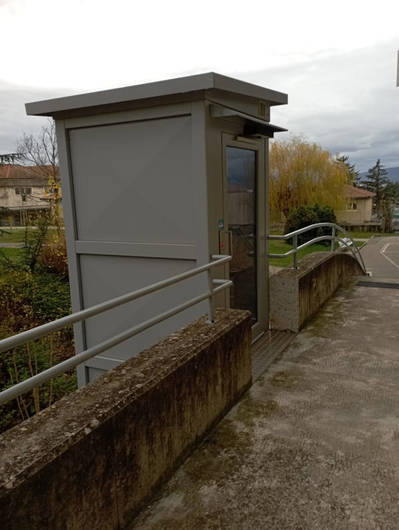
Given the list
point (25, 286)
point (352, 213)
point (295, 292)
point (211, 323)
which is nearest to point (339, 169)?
point (352, 213)

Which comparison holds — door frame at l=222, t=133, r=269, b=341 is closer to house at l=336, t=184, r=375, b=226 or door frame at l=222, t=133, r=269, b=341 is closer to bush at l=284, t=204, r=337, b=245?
bush at l=284, t=204, r=337, b=245

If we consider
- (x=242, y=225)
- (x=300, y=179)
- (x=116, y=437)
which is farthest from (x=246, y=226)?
(x=300, y=179)

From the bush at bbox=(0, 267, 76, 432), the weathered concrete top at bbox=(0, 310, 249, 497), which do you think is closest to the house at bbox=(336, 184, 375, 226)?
Result: the bush at bbox=(0, 267, 76, 432)

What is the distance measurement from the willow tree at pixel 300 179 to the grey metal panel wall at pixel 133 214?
1116 inches

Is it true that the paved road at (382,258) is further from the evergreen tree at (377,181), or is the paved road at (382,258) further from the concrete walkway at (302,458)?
the evergreen tree at (377,181)

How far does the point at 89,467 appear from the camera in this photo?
201 centimetres

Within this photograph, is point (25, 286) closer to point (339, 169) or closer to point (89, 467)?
point (89, 467)

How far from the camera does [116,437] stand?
7.14 ft

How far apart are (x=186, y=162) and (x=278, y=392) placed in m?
2.42

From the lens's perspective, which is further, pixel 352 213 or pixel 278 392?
pixel 352 213

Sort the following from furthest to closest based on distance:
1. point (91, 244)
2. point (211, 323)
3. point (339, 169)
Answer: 1. point (339, 169)
2. point (91, 244)
3. point (211, 323)

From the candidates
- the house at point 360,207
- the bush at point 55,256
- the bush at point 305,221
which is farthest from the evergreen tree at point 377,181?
the bush at point 55,256

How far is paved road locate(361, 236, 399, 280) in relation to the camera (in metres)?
21.5

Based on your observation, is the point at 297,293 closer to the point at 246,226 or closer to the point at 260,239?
the point at 260,239
